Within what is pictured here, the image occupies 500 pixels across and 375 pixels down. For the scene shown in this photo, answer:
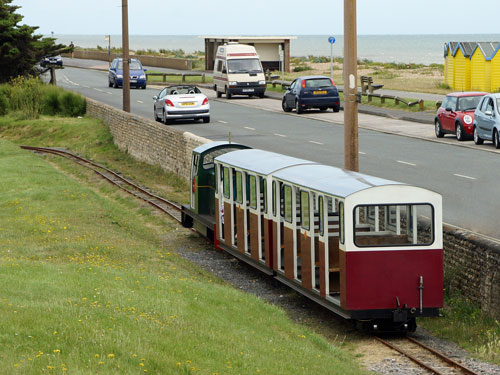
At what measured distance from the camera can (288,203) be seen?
13.5m

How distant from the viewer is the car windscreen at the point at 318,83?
1610 inches

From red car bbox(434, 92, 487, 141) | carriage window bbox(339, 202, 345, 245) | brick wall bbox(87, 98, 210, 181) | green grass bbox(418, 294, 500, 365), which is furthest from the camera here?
red car bbox(434, 92, 487, 141)

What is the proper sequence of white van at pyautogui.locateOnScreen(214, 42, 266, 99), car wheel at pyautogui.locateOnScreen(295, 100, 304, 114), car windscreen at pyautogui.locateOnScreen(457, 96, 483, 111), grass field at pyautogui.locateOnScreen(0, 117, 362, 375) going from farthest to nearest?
white van at pyautogui.locateOnScreen(214, 42, 266, 99) < car wheel at pyautogui.locateOnScreen(295, 100, 304, 114) < car windscreen at pyautogui.locateOnScreen(457, 96, 483, 111) < grass field at pyautogui.locateOnScreen(0, 117, 362, 375)

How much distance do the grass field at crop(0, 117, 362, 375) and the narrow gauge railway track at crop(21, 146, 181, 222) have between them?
9.25 ft

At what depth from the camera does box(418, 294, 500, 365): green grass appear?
11.2m

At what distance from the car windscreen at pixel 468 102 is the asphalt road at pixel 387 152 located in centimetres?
123

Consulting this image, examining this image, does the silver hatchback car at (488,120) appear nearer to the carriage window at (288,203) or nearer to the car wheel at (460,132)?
the car wheel at (460,132)

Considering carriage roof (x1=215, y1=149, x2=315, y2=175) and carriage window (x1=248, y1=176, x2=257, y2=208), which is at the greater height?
carriage roof (x1=215, y1=149, x2=315, y2=175)

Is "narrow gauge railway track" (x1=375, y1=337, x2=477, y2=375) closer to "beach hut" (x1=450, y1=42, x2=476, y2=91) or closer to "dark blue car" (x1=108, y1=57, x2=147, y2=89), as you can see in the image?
"beach hut" (x1=450, y1=42, x2=476, y2=91)

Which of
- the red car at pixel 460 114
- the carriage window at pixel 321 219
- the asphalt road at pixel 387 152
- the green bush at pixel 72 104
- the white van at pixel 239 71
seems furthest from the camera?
the white van at pixel 239 71

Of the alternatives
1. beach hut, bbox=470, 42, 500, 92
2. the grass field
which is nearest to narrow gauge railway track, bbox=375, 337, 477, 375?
the grass field

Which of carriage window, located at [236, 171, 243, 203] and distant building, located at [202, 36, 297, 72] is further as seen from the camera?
distant building, located at [202, 36, 297, 72]

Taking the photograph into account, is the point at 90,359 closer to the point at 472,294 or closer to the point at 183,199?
the point at 472,294

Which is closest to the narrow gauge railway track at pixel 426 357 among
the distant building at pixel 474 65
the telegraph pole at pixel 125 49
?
the telegraph pole at pixel 125 49
